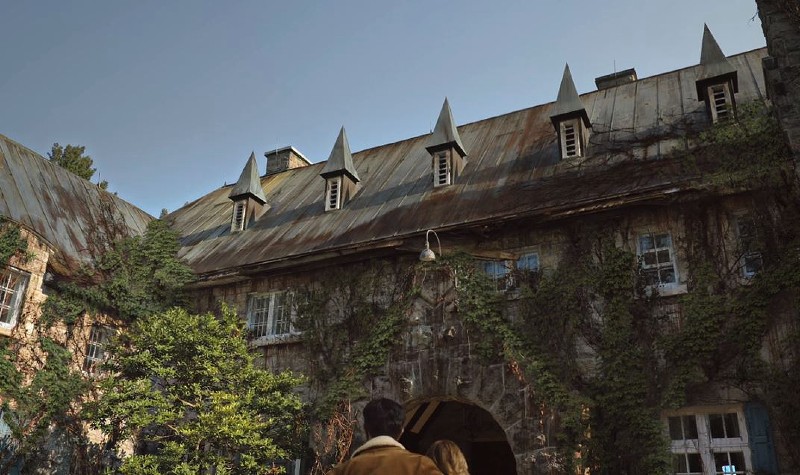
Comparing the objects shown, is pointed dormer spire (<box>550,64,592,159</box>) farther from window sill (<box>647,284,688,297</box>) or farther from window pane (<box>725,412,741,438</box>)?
window pane (<box>725,412,741,438</box>)

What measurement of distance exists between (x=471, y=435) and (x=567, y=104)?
8.06 metres

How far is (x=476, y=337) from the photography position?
12.4 m

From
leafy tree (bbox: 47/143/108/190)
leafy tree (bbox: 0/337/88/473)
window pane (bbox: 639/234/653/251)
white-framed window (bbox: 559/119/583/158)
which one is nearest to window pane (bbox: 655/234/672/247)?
window pane (bbox: 639/234/653/251)

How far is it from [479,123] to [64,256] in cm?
1097

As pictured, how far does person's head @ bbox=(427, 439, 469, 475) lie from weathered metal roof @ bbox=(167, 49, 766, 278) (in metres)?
7.32

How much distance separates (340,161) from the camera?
17.3 meters

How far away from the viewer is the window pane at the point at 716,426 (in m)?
10.5

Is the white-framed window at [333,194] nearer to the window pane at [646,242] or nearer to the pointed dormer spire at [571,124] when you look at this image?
the pointed dormer spire at [571,124]

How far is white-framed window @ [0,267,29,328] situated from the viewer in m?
14.1

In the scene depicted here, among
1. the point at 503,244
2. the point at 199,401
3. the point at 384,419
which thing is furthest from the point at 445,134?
the point at 384,419

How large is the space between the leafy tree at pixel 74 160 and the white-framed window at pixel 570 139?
19.7 metres

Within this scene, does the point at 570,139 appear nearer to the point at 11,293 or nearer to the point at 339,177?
the point at 339,177

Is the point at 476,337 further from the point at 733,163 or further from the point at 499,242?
the point at 733,163

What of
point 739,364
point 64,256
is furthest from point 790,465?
point 64,256
